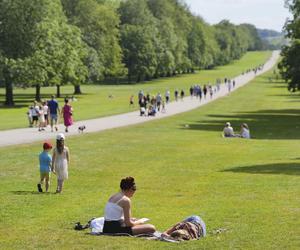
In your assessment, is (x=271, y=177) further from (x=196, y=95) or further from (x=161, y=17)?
(x=161, y=17)

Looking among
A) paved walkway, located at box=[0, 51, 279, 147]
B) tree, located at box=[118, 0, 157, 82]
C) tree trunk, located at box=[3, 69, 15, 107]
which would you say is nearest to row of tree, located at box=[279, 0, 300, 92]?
paved walkway, located at box=[0, 51, 279, 147]

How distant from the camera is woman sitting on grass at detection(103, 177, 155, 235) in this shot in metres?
13.3

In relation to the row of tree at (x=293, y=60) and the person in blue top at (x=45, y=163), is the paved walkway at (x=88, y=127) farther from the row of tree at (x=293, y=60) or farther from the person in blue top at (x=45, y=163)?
the person in blue top at (x=45, y=163)

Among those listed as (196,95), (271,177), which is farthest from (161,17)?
(271,177)

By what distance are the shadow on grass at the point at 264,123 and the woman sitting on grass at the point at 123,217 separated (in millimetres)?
25359

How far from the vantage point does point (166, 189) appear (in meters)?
19.5

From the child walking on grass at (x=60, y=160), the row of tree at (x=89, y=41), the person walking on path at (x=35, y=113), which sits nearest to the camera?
the child walking on grass at (x=60, y=160)

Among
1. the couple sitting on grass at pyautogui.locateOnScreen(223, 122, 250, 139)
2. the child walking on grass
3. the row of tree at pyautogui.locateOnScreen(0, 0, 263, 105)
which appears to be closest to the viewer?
the child walking on grass

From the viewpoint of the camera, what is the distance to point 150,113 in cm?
5362

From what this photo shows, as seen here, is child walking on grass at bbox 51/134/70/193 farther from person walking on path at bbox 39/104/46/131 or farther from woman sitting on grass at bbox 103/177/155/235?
person walking on path at bbox 39/104/46/131

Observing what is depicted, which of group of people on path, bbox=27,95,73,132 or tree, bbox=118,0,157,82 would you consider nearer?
group of people on path, bbox=27,95,73,132

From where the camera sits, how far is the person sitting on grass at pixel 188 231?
12.9 metres

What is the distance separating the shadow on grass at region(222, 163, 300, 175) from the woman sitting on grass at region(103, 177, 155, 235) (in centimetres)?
1011

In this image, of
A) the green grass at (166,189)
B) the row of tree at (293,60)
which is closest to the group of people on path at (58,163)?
the green grass at (166,189)
